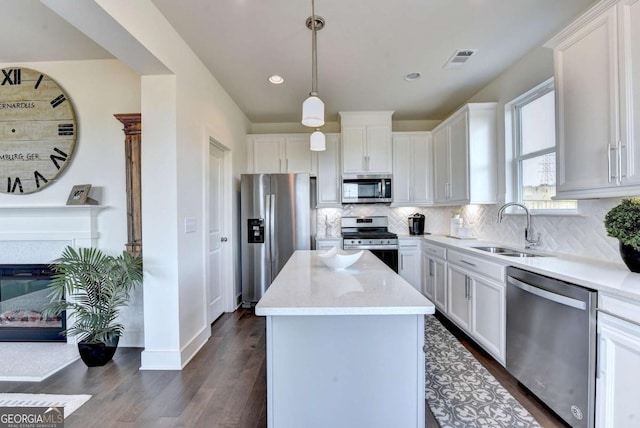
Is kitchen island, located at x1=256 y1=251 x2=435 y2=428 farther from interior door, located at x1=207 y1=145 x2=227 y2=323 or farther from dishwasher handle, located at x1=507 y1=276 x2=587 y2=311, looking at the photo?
interior door, located at x1=207 y1=145 x2=227 y2=323

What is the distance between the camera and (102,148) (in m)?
2.71

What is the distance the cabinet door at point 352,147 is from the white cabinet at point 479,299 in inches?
72.6

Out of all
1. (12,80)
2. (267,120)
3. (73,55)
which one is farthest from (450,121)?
→ (12,80)

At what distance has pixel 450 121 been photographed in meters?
3.59

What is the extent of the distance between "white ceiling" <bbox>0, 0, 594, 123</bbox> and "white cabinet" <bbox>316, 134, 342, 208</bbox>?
39.8 inches

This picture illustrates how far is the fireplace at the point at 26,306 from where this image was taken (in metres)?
2.75

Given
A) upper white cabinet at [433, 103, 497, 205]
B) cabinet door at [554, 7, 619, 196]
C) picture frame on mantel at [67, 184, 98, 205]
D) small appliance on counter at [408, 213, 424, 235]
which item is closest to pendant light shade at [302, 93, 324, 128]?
cabinet door at [554, 7, 619, 196]

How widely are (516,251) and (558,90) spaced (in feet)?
4.44

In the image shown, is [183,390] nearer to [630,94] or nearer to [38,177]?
[38,177]

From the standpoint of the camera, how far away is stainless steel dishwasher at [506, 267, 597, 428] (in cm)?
146

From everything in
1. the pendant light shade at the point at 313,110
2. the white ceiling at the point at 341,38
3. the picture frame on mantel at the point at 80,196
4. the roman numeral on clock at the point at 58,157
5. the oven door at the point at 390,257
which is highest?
the white ceiling at the point at 341,38

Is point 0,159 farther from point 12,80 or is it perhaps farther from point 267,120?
point 267,120

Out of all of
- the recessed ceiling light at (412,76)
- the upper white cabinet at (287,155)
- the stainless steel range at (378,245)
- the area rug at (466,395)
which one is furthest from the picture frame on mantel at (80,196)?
the recessed ceiling light at (412,76)

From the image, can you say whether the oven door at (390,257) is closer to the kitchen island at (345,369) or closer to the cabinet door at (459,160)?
the cabinet door at (459,160)
